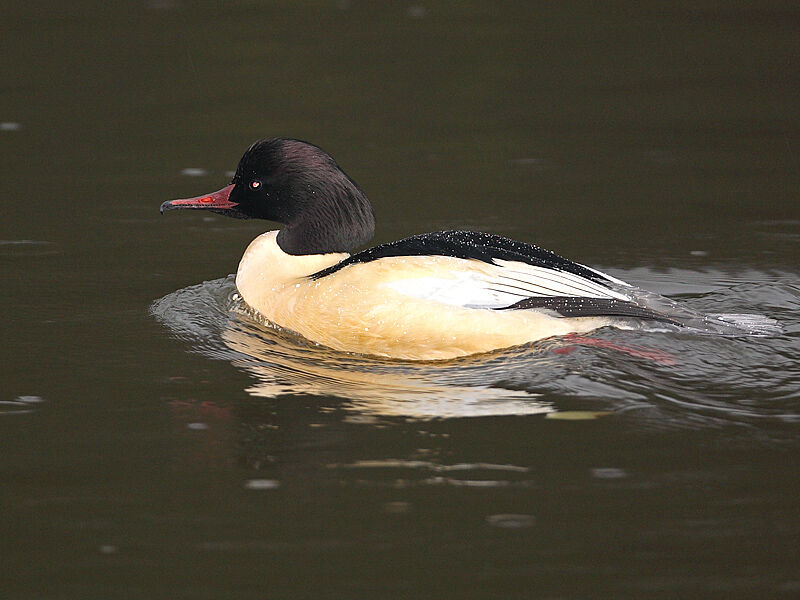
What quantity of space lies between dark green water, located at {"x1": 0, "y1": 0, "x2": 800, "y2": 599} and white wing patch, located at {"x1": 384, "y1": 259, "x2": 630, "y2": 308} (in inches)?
12.9

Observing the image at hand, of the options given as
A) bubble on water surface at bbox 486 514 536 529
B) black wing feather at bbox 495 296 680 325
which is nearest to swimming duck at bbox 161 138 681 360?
black wing feather at bbox 495 296 680 325

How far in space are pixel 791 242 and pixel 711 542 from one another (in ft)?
16.3

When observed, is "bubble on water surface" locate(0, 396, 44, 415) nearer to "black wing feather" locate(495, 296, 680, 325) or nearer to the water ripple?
the water ripple

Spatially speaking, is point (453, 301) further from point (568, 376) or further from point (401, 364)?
point (568, 376)

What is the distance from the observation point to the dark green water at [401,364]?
482cm

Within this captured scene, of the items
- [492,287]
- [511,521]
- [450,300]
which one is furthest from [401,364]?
[511,521]

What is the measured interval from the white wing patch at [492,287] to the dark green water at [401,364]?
33 cm

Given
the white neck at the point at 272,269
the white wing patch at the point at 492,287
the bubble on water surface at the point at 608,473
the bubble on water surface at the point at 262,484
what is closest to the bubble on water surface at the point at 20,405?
the bubble on water surface at the point at 262,484

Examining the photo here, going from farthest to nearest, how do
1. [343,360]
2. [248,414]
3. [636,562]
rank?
[343,360] < [248,414] < [636,562]

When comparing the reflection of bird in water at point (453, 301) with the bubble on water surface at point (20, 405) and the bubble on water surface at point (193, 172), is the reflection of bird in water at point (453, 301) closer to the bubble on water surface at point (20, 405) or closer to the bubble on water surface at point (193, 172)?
the bubble on water surface at point (20, 405)

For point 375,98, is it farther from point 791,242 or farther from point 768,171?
point 791,242

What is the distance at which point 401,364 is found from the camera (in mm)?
7117

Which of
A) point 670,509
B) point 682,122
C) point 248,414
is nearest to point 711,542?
point 670,509

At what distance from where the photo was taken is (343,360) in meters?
7.20
